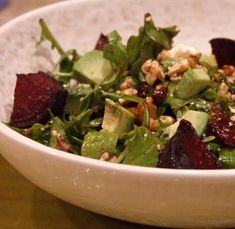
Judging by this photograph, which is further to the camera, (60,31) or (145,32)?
(60,31)

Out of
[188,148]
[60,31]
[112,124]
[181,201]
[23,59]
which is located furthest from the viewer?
→ [60,31]

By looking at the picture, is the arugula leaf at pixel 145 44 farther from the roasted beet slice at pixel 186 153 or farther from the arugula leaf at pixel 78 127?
the roasted beet slice at pixel 186 153

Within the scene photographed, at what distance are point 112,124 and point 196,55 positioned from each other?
30 cm

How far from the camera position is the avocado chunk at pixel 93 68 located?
4.05ft

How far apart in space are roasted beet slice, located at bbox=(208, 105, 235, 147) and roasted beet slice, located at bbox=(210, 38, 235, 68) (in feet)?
0.87

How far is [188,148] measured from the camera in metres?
0.91

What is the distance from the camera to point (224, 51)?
129cm

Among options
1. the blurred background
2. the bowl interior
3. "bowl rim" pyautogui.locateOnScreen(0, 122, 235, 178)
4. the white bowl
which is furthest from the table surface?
the blurred background

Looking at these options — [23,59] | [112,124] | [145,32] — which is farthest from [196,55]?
[23,59]

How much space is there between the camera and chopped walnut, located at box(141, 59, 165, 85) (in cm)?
117

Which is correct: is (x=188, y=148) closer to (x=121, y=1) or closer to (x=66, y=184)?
(x=66, y=184)

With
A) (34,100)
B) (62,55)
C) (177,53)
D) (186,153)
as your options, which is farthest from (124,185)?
(62,55)

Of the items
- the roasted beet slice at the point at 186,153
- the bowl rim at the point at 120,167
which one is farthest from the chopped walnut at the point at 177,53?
the bowl rim at the point at 120,167

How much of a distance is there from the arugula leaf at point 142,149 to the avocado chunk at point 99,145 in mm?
32
